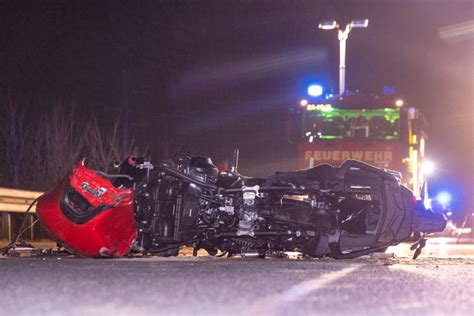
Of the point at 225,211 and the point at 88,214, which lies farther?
the point at 225,211

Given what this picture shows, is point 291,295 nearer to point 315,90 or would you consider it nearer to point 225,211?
point 225,211

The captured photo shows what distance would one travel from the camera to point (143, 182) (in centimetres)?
798

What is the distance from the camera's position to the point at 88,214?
295 inches

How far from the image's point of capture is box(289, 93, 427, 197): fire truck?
16.5 m

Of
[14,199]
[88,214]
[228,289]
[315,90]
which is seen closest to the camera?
[228,289]

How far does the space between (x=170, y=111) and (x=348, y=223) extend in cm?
2535

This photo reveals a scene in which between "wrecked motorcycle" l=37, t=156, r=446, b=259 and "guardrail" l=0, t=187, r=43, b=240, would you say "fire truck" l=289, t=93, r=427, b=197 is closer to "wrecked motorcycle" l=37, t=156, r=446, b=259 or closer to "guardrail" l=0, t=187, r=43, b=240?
"guardrail" l=0, t=187, r=43, b=240

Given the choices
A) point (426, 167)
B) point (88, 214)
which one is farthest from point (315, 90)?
point (88, 214)

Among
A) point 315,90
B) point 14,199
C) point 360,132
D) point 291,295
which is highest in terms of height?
point 315,90

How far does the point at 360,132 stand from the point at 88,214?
10308 mm

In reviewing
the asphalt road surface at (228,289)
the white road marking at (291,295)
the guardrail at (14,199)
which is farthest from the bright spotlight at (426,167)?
the white road marking at (291,295)

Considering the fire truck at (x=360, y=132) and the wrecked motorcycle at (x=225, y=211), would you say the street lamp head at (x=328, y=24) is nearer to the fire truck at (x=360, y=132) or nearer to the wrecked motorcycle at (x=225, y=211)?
the fire truck at (x=360, y=132)

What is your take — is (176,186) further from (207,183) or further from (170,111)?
(170,111)

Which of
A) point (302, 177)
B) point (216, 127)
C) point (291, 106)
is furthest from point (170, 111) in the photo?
point (302, 177)
